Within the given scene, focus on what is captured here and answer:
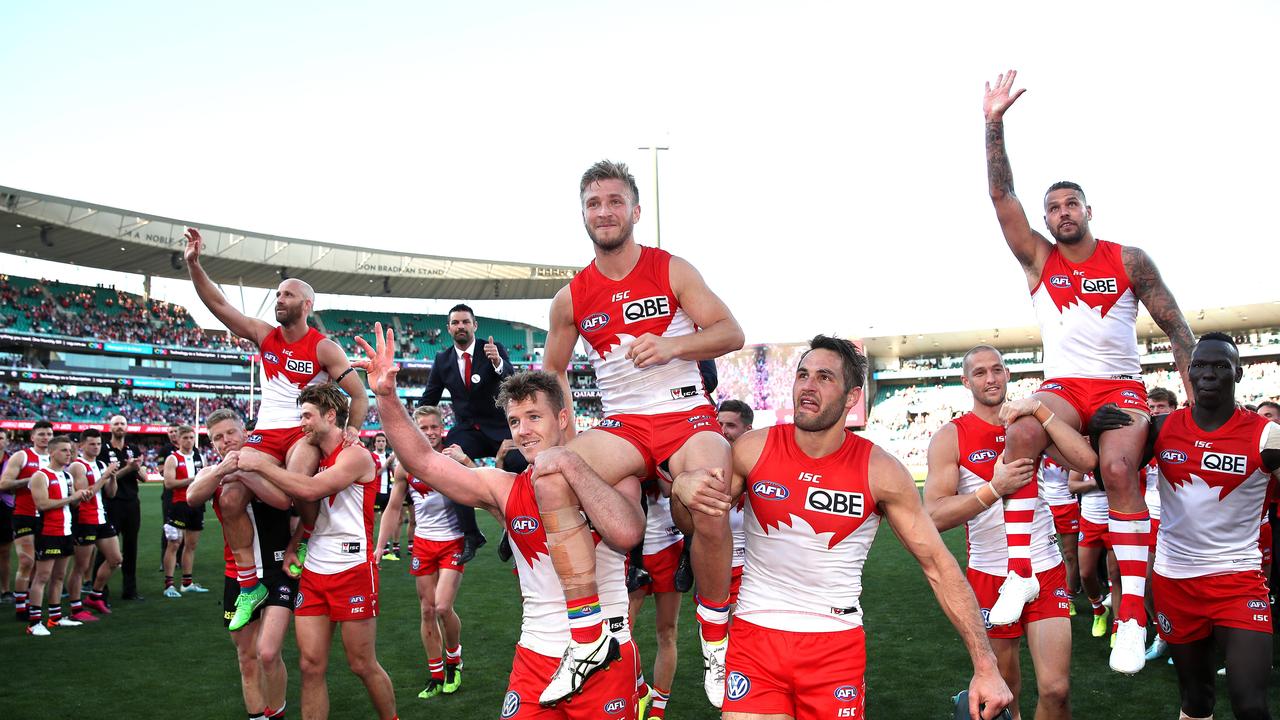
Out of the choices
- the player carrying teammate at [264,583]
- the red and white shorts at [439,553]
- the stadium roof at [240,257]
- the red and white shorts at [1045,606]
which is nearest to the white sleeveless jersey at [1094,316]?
the red and white shorts at [1045,606]

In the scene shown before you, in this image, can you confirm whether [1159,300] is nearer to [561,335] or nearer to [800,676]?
[800,676]

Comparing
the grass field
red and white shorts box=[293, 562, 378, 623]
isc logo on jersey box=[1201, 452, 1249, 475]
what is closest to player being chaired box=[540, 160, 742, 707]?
red and white shorts box=[293, 562, 378, 623]

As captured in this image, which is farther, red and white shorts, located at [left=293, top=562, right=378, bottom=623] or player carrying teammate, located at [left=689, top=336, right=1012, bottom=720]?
red and white shorts, located at [left=293, top=562, right=378, bottom=623]

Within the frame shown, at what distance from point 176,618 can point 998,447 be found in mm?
11533

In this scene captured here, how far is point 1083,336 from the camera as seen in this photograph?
19.6 ft

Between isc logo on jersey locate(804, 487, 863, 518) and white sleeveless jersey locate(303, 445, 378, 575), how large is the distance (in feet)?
12.1

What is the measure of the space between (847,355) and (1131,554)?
2.49 m

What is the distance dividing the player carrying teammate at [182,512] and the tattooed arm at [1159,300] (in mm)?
13457

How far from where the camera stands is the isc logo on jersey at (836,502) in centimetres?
458

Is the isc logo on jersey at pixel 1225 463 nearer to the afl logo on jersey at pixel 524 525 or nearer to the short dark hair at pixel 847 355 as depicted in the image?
the short dark hair at pixel 847 355

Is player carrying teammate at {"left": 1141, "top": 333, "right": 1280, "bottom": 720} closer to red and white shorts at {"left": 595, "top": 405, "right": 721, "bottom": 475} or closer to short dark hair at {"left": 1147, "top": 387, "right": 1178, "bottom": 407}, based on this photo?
red and white shorts at {"left": 595, "top": 405, "right": 721, "bottom": 475}

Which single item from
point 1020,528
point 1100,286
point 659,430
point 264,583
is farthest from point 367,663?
point 1100,286

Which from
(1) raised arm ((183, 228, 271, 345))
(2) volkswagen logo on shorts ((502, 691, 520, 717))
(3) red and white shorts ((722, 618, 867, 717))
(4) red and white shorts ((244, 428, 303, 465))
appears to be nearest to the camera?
(3) red and white shorts ((722, 618, 867, 717))

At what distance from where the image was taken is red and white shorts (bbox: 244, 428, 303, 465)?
7.36 metres
